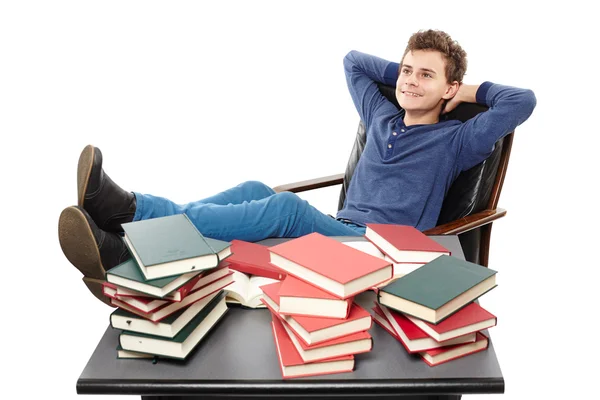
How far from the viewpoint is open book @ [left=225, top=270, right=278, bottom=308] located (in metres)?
2.30

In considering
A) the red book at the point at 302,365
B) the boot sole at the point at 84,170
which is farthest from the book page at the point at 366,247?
the boot sole at the point at 84,170

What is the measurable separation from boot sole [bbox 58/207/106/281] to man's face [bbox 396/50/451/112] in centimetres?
155

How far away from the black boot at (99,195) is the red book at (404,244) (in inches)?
35.5

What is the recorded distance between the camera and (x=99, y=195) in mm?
2607

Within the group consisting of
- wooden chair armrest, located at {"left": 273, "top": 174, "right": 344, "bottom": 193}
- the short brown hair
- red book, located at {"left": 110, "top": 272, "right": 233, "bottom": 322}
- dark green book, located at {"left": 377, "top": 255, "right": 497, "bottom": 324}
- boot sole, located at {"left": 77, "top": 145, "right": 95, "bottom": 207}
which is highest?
the short brown hair

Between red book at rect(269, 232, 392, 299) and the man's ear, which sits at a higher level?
the man's ear

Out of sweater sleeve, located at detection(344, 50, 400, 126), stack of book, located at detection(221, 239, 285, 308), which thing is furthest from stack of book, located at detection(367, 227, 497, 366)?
sweater sleeve, located at detection(344, 50, 400, 126)

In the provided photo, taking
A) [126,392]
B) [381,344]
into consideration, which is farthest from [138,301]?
[381,344]

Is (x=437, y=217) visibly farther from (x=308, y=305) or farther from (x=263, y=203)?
(x=308, y=305)

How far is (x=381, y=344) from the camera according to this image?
210cm

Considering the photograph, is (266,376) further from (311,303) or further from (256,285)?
(256,285)

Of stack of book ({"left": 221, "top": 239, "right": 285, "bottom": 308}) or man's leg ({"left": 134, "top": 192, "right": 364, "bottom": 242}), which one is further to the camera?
man's leg ({"left": 134, "top": 192, "right": 364, "bottom": 242})

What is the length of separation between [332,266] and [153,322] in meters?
0.52

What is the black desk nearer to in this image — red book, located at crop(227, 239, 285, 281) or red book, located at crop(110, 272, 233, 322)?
red book, located at crop(110, 272, 233, 322)
